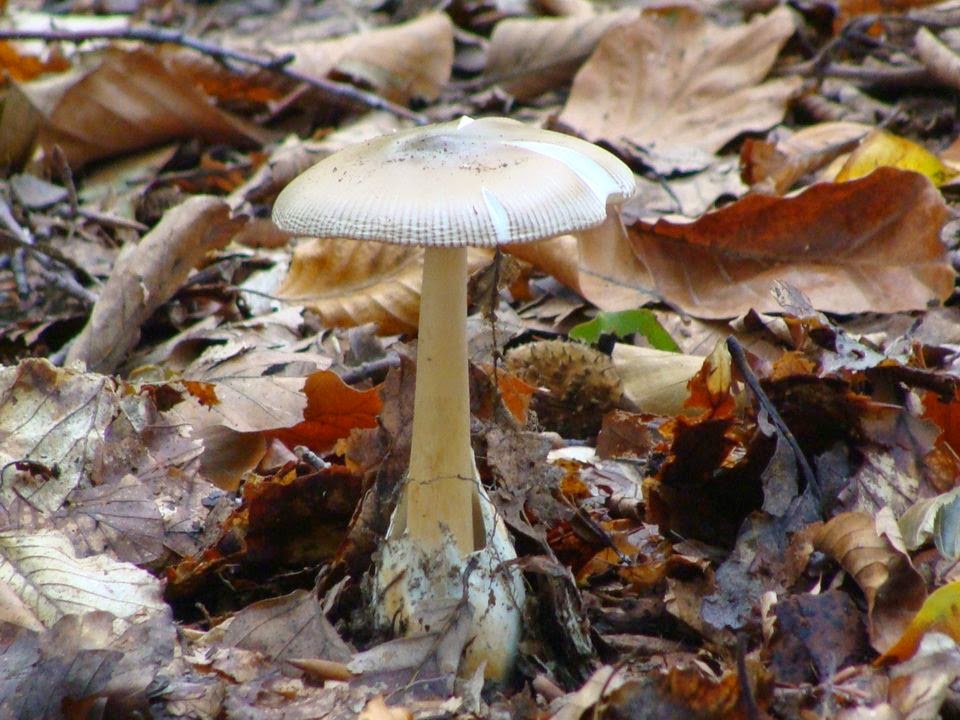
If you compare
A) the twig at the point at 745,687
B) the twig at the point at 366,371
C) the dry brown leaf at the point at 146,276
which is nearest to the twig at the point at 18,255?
the dry brown leaf at the point at 146,276

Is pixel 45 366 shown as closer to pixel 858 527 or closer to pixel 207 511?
pixel 207 511

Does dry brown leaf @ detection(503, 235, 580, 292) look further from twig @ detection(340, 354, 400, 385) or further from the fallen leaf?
the fallen leaf

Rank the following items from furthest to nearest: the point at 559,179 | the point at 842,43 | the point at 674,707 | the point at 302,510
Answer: the point at 842,43 < the point at 302,510 < the point at 559,179 < the point at 674,707

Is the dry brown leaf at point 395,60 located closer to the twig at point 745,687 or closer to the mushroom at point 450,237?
the mushroom at point 450,237

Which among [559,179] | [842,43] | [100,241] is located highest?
[559,179]

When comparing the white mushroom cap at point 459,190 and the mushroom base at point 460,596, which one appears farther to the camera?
the mushroom base at point 460,596

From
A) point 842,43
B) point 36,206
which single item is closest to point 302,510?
point 36,206
